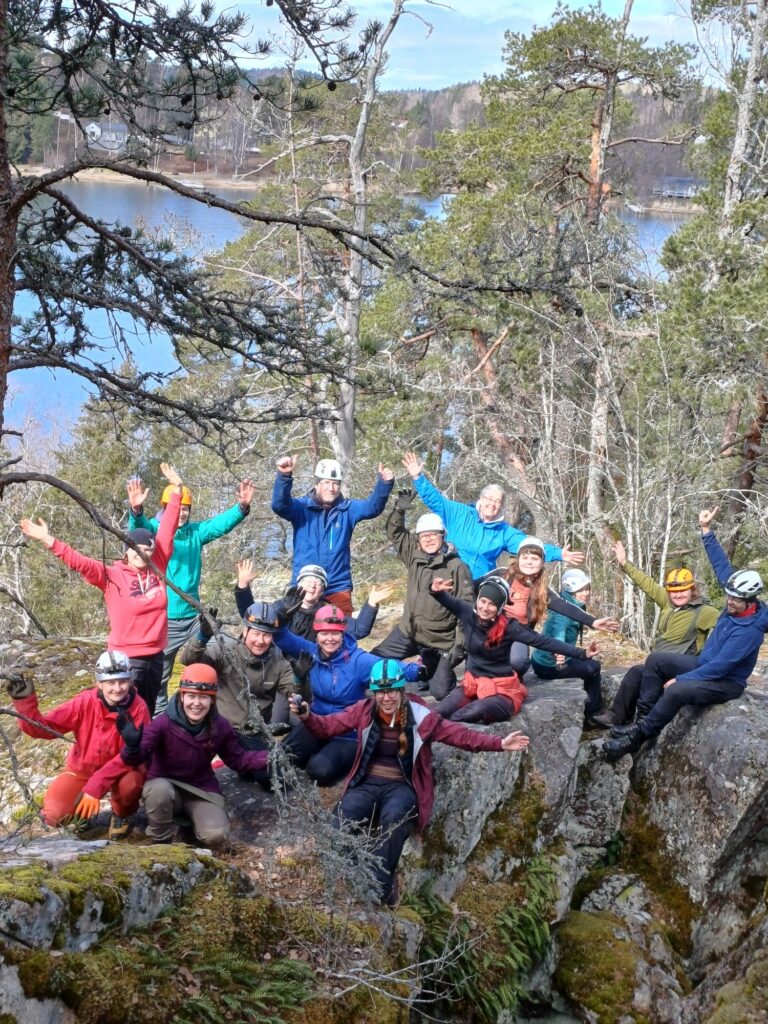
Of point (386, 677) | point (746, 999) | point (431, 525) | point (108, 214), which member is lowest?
point (746, 999)

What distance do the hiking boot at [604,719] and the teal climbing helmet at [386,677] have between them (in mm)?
2760

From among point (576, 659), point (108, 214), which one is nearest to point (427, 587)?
point (576, 659)

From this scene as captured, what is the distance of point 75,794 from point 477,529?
4022 mm

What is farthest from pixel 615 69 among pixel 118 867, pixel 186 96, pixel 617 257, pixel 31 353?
pixel 118 867

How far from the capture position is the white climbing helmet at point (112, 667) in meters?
5.27

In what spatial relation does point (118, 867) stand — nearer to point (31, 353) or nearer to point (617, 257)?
point (31, 353)

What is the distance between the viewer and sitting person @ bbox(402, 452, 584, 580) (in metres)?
7.71

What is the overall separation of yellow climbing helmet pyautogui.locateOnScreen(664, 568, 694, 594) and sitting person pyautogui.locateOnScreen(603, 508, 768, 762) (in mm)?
269

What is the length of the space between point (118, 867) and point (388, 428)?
13291 mm

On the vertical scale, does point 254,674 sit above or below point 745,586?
below

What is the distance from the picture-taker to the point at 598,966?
6.48 m

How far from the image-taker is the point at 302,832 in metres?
4.96

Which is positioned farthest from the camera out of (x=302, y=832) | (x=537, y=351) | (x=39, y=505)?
(x=39, y=505)

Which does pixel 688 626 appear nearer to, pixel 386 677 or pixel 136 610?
pixel 386 677
